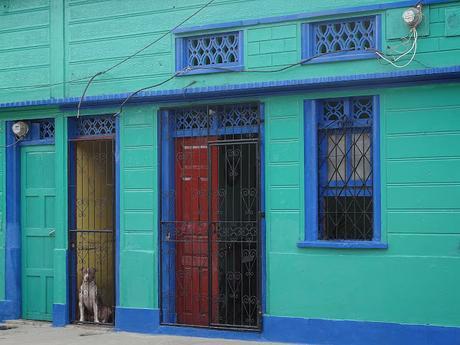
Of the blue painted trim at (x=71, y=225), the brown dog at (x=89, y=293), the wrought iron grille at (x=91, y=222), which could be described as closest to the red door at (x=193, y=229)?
the wrought iron grille at (x=91, y=222)

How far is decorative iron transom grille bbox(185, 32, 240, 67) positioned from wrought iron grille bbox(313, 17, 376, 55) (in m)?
0.99

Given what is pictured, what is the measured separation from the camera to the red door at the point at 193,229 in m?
9.84

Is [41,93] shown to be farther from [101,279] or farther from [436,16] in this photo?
[436,16]

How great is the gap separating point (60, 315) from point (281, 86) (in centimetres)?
418

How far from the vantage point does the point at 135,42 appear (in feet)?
33.6

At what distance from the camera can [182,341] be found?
955 cm

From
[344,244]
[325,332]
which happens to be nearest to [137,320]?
[325,332]

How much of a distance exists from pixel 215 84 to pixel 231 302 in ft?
8.17

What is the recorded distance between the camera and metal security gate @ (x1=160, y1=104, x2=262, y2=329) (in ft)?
31.1

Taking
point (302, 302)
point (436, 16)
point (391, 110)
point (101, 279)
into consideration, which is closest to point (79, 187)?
point (101, 279)

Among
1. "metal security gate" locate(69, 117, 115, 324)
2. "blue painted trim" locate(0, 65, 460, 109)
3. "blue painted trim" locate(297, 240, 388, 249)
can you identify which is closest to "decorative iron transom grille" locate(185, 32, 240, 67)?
"blue painted trim" locate(0, 65, 460, 109)

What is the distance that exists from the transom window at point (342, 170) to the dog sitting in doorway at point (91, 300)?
121 inches

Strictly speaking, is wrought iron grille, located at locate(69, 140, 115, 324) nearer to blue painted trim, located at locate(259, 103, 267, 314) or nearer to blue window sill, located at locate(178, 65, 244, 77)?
blue window sill, located at locate(178, 65, 244, 77)

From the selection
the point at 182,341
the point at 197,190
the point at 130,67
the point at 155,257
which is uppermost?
the point at 130,67
